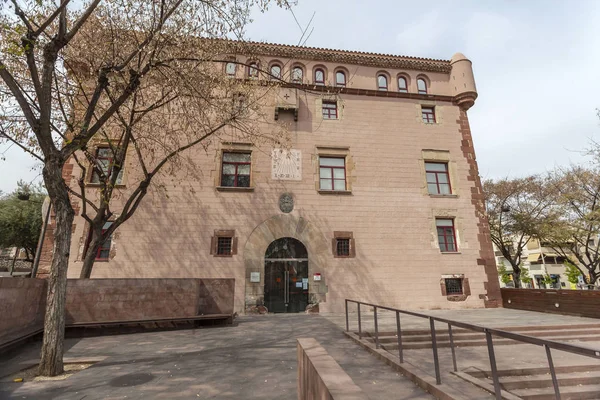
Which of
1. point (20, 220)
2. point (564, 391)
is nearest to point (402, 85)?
point (564, 391)

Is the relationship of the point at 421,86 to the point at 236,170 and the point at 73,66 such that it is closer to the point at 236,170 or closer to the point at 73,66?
the point at 236,170

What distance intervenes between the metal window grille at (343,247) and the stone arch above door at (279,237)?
59 cm

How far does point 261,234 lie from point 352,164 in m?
5.81

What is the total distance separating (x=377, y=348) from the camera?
657 centimetres

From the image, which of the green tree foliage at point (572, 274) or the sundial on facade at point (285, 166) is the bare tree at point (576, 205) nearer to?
the sundial on facade at point (285, 166)

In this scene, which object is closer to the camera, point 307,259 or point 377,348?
point 377,348

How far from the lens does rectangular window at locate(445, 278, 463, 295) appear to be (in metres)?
14.2

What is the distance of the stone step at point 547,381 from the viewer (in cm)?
474

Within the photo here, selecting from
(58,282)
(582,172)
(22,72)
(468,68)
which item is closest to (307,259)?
(58,282)

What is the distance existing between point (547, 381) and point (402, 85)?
627 inches

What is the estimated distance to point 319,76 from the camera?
16.6m

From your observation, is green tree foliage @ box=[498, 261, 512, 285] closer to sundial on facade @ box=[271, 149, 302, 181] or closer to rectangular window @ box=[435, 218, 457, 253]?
rectangular window @ box=[435, 218, 457, 253]

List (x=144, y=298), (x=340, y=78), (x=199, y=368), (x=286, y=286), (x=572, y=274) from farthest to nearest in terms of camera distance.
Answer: (x=572, y=274) < (x=340, y=78) < (x=286, y=286) < (x=144, y=298) < (x=199, y=368)

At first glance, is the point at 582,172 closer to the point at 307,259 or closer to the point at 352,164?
the point at 352,164
